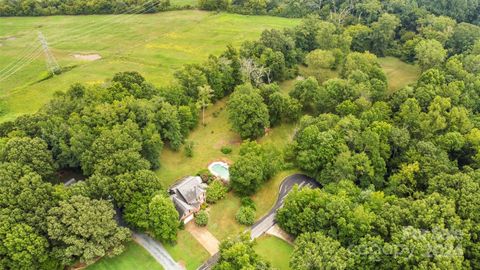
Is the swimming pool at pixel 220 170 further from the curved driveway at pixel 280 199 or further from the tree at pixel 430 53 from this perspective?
the tree at pixel 430 53

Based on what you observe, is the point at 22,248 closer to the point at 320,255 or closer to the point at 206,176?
the point at 206,176

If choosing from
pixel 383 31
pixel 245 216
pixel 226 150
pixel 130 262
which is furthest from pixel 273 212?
pixel 383 31

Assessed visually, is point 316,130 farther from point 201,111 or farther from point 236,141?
point 201,111

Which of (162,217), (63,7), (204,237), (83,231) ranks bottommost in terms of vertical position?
(204,237)

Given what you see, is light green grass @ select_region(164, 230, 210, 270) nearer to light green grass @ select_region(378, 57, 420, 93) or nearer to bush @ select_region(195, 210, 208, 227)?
bush @ select_region(195, 210, 208, 227)

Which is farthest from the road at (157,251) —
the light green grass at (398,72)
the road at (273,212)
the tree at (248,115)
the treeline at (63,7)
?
the treeline at (63,7)

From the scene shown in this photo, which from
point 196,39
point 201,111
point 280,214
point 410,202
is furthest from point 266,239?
point 196,39
